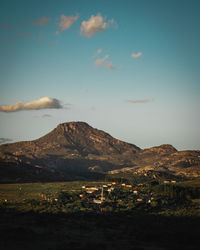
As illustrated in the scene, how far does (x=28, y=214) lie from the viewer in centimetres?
6625

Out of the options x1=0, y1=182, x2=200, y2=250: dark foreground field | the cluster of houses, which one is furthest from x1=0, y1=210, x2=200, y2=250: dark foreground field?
the cluster of houses

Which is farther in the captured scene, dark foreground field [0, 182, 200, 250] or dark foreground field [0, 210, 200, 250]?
dark foreground field [0, 182, 200, 250]

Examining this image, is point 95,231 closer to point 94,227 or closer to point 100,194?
point 94,227

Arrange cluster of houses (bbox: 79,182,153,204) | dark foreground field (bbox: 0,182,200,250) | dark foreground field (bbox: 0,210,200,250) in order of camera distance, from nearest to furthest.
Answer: dark foreground field (bbox: 0,210,200,250) < dark foreground field (bbox: 0,182,200,250) < cluster of houses (bbox: 79,182,153,204)

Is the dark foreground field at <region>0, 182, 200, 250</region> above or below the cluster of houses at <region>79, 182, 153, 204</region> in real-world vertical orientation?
below

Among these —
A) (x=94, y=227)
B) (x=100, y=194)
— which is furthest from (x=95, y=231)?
(x=100, y=194)

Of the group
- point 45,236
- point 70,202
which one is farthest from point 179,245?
point 70,202

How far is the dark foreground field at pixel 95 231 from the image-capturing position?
44.6 meters

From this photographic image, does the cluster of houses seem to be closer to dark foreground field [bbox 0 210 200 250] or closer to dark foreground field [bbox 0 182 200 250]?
dark foreground field [bbox 0 182 200 250]

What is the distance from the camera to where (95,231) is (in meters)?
53.1

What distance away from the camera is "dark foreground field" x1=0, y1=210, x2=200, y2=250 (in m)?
44.6

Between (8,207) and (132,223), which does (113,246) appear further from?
(8,207)

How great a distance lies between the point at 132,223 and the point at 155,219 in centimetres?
936

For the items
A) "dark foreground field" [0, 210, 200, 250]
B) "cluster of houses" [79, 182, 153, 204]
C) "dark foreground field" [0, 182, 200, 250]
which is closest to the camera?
"dark foreground field" [0, 210, 200, 250]
